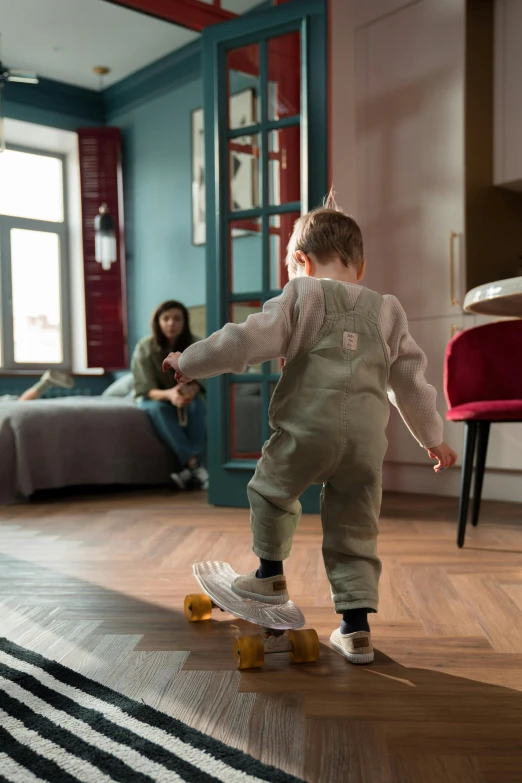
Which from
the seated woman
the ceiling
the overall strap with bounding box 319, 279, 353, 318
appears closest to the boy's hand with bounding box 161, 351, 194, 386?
the overall strap with bounding box 319, 279, 353, 318

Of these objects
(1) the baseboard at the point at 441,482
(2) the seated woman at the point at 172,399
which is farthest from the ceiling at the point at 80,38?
(1) the baseboard at the point at 441,482

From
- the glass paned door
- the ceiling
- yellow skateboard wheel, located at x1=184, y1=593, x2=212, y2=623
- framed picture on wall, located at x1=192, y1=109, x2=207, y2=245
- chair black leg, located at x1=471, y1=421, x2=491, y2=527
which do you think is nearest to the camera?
yellow skateboard wheel, located at x1=184, y1=593, x2=212, y2=623

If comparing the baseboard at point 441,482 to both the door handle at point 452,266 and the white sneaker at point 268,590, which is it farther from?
the white sneaker at point 268,590

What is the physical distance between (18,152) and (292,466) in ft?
19.2

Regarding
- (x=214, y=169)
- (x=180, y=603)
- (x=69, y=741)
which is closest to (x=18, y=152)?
(x=214, y=169)

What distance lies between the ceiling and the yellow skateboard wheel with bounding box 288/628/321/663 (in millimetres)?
4689

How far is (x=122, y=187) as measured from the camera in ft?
20.2

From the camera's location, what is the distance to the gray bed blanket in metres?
3.42

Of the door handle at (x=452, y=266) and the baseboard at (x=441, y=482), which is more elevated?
the door handle at (x=452, y=266)

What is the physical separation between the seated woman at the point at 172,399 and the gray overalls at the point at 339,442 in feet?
7.79

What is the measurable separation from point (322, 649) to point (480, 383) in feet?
4.55

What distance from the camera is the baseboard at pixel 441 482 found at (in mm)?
3225

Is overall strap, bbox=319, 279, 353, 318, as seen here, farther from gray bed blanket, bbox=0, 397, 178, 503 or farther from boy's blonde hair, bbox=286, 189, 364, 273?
gray bed blanket, bbox=0, 397, 178, 503

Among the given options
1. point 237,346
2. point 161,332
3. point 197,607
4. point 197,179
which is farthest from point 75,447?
point 197,179
